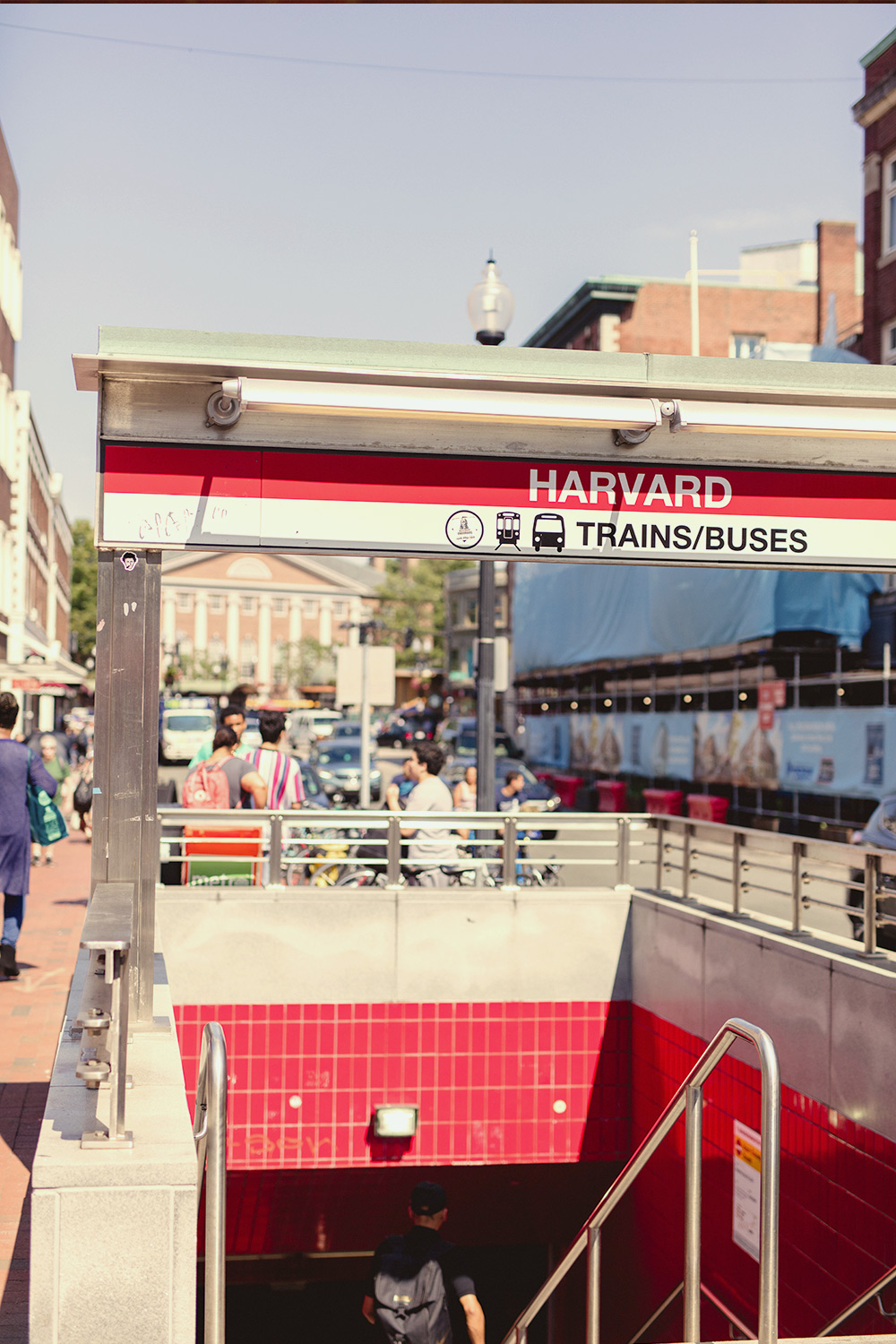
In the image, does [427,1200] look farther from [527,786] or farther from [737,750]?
[737,750]

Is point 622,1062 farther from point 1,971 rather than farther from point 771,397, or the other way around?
point 771,397

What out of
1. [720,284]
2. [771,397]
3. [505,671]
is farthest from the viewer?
[720,284]

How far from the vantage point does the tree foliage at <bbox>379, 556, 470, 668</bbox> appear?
100500mm

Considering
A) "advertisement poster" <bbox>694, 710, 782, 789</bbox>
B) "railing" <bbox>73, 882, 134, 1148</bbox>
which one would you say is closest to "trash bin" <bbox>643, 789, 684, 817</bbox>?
"advertisement poster" <bbox>694, 710, 782, 789</bbox>

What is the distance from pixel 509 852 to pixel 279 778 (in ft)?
5.89

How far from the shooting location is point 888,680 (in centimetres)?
2119

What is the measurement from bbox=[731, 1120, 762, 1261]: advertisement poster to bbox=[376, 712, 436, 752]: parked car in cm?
5176

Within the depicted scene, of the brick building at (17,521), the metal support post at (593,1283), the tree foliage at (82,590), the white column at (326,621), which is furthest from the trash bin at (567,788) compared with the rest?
the white column at (326,621)

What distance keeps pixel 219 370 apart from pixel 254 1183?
24.7 ft

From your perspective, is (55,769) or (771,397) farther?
(55,769)

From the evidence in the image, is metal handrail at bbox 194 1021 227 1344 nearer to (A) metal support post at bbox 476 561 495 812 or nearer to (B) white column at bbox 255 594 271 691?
(A) metal support post at bbox 476 561 495 812

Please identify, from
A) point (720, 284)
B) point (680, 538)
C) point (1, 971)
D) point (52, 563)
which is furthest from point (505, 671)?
point (52, 563)

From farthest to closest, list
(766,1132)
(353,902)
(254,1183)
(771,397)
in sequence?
1. (254,1183)
2. (353,902)
3. (771,397)
4. (766,1132)

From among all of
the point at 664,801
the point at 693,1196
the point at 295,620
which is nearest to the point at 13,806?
the point at 693,1196
